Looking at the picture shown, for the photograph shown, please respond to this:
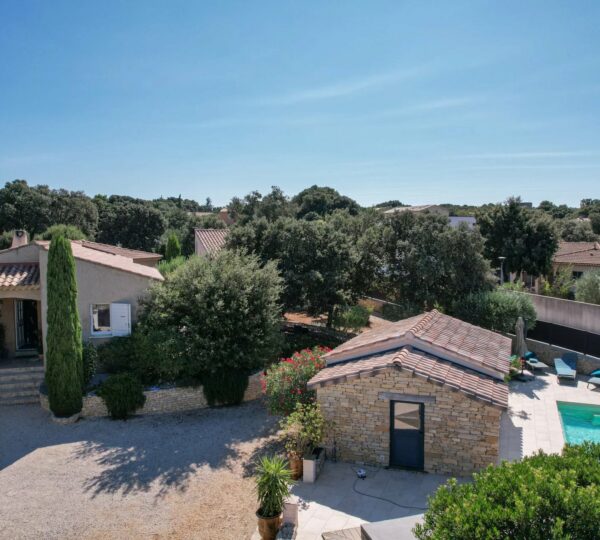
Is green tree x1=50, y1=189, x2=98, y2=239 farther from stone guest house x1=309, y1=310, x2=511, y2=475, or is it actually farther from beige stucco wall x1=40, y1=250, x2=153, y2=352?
stone guest house x1=309, y1=310, x2=511, y2=475

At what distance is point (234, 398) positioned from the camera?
1972cm

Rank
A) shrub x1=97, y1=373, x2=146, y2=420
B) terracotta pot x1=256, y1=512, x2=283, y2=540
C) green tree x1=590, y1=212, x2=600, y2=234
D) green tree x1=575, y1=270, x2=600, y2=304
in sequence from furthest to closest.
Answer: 1. green tree x1=590, y1=212, x2=600, y2=234
2. green tree x1=575, y1=270, x2=600, y2=304
3. shrub x1=97, y1=373, x2=146, y2=420
4. terracotta pot x1=256, y1=512, x2=283, y2=540

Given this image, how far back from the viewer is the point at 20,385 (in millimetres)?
20062

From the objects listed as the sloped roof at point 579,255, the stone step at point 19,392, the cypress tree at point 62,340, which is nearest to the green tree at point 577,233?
the sloped roof at point 579,255

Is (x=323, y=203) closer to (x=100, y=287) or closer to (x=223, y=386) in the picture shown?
(x=100, y=287)

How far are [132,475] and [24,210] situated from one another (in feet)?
200

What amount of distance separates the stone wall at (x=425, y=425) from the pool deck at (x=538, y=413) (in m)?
2.01

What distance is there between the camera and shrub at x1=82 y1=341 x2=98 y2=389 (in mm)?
19156

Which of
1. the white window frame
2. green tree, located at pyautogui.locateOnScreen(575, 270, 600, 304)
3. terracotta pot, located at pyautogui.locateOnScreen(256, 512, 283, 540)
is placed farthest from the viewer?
green tree, located at pyautogui.locateOnScreen(575, 270, 600, 304)

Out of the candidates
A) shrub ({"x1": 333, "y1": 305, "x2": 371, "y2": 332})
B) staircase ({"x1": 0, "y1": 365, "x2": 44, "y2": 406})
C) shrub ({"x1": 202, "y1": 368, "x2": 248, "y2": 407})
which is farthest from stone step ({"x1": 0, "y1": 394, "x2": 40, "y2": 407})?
shrub ({"x1": 333, "y1": 305, "x2": 371, "y2": 332})

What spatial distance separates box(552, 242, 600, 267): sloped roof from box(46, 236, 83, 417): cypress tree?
121 ft

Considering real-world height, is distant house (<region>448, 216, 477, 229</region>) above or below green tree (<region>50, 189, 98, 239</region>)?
below

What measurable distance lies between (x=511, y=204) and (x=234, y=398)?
99.6 feet

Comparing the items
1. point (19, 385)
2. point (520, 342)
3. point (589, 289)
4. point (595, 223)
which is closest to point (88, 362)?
point (19, 385)
